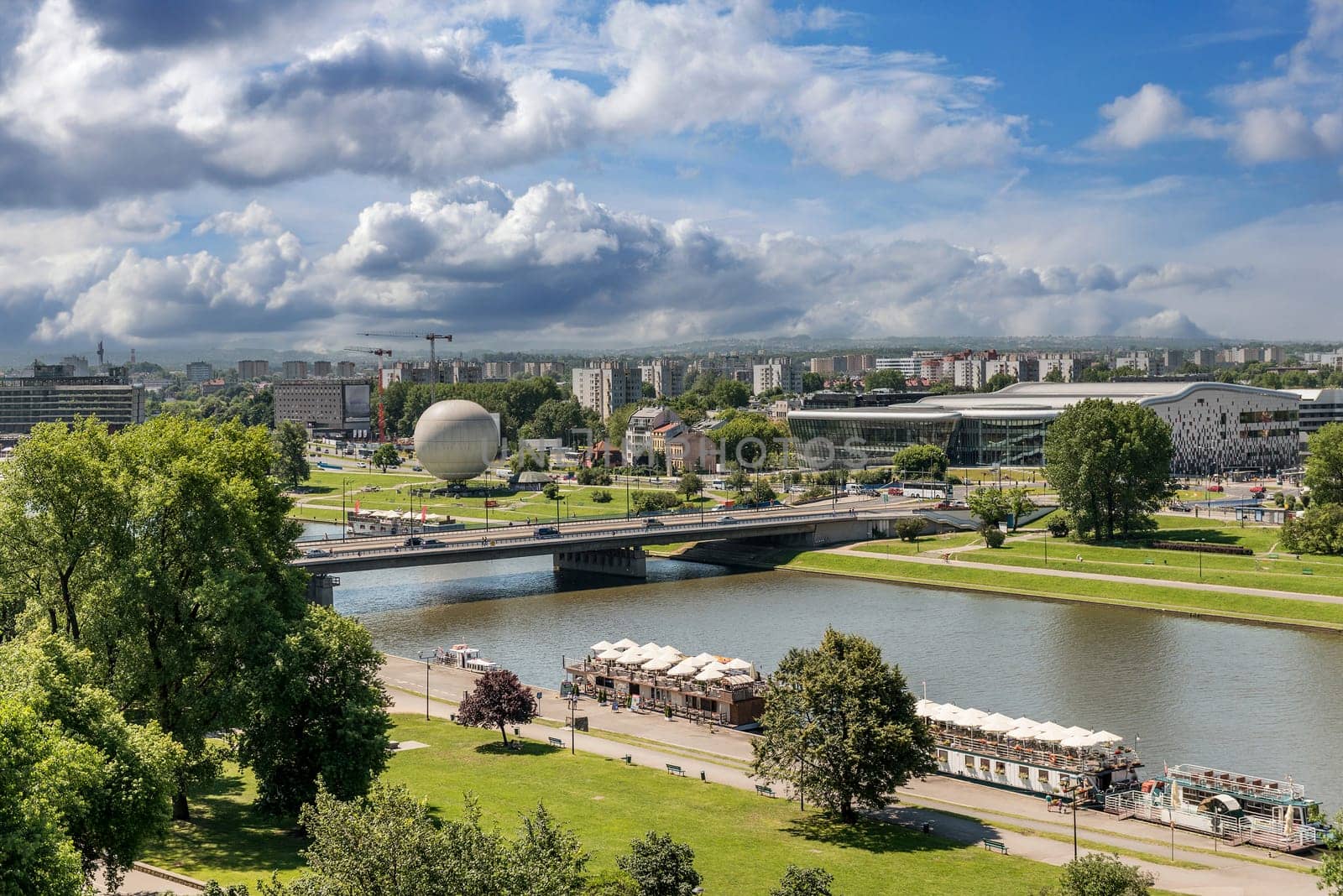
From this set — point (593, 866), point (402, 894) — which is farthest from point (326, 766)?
point (402, 894)

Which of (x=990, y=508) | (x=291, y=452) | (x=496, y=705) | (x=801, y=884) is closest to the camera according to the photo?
(x=801, y=884)

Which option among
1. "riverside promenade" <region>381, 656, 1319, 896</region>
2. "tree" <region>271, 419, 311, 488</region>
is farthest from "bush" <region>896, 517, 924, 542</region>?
"tree" <region>271, 419, 311, 488</region>

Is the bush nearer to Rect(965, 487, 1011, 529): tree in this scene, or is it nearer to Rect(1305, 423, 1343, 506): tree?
Rect(965, 487, 1011, 529): tree

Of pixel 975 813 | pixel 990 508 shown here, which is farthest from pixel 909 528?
pixel 975 813

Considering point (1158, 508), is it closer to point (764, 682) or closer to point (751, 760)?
point (764, 682)

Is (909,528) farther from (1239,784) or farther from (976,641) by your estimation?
(1239,784)

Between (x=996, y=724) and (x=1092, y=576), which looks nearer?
(x=996, y=724)

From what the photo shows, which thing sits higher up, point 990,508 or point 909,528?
point 990,508
